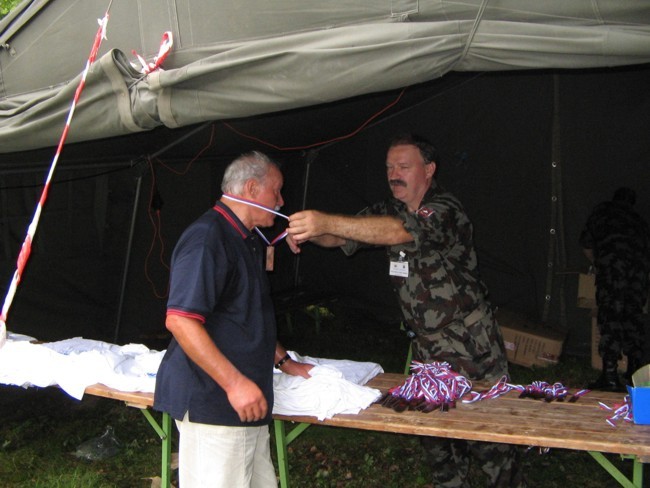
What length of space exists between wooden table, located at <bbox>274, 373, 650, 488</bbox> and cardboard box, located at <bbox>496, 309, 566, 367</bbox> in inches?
120

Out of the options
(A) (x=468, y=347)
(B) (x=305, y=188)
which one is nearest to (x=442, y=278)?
(A) (x=468, y=347)

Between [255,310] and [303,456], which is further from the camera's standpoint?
[303,456]

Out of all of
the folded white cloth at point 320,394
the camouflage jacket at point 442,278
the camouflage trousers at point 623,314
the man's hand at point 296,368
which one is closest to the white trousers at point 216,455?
the folded white cloth at point 320,394

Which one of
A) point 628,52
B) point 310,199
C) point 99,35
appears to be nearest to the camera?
point 628,52

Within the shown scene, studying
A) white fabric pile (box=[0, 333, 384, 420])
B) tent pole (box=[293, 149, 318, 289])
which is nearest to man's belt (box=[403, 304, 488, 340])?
white fabric pile (box=[0, 333, 384, 420])

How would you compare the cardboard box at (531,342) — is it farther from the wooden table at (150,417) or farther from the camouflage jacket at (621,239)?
the wooden table at (150,417)

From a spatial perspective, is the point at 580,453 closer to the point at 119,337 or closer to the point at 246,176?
the point at 246,176

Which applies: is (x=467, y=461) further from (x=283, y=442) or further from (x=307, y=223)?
(x=307, y=223)

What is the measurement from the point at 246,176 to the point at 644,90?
441cm

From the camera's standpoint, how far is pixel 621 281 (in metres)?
5.35

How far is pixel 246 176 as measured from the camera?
2.50 meters

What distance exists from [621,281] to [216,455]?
4044mm

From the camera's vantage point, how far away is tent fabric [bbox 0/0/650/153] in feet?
7.12

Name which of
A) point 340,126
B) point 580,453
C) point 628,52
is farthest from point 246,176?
point 340,126
